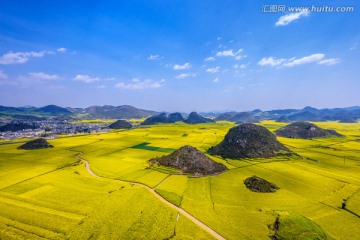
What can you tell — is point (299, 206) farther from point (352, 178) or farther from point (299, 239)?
point (352, 178)

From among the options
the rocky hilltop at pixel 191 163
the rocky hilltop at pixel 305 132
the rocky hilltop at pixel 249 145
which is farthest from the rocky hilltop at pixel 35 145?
the rocky hilltop at pixel 305 132

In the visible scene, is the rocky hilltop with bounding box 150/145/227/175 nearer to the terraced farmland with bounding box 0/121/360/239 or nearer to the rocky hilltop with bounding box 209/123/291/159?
the terraced farmland with bounding box 0/121/360/239

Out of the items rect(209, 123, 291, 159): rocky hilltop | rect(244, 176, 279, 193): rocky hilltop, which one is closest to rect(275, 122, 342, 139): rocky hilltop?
rect(209, 123, 291, 159): rocky hilltop

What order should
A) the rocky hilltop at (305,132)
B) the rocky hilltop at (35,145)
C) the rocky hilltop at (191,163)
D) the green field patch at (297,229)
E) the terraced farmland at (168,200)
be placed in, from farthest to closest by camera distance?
the rocky hilltop at (305,132) < the rocky hilltop at (35,145) < the rocky hilltop at (191,163) < the terraced farmland at (168,200) < the green field patch at (297,229)

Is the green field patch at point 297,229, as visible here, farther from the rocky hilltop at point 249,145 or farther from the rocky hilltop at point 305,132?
the rocky hilltop at point 305,132

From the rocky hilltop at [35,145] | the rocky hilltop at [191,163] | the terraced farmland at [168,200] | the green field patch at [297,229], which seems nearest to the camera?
the green field patch at [297,229]

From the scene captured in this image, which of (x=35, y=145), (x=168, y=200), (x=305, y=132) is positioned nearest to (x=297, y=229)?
(x=168, y=200)
